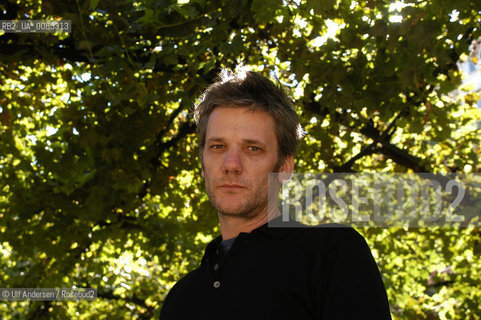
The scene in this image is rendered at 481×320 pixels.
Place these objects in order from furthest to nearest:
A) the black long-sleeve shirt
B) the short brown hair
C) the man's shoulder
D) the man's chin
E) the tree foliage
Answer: the tree foliage
the short brown hair
the man's chin
the man's shoulder
the black long-sleeve shirt

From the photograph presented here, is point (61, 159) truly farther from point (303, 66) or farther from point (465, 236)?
point (465, 236)

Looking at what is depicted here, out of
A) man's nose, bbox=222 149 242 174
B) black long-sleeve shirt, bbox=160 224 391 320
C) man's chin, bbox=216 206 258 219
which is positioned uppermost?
man's nose, bbox=222 149 242 174

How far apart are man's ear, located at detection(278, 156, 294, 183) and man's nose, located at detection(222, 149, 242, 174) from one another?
0.20 m

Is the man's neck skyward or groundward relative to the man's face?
groundward

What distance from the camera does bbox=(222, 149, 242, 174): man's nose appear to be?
1995mm

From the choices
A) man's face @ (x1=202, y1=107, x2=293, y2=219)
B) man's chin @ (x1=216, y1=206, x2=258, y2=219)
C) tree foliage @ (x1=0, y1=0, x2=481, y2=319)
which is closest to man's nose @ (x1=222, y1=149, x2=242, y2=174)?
man's face @ (x1=202, y1=107, x2=293, y2=219)

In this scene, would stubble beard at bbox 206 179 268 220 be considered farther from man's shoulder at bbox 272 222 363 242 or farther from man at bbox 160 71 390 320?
Answer: man's shoulder at bbox 272 222 363 242

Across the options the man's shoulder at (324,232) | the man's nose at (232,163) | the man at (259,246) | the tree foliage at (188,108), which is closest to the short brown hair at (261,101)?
Result: the man at (259,246)

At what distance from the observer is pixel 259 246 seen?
1827 mm

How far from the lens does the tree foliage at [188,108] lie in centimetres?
363

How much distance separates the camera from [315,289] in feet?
5.27

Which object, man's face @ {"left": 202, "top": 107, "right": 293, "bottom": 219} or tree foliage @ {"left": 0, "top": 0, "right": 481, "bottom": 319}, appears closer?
man's face @ {"left": 202, "top": 107, "right": 293, "bottom": 219}

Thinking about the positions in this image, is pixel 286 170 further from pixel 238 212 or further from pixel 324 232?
pixel 324 232

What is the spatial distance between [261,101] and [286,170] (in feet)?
0.97
